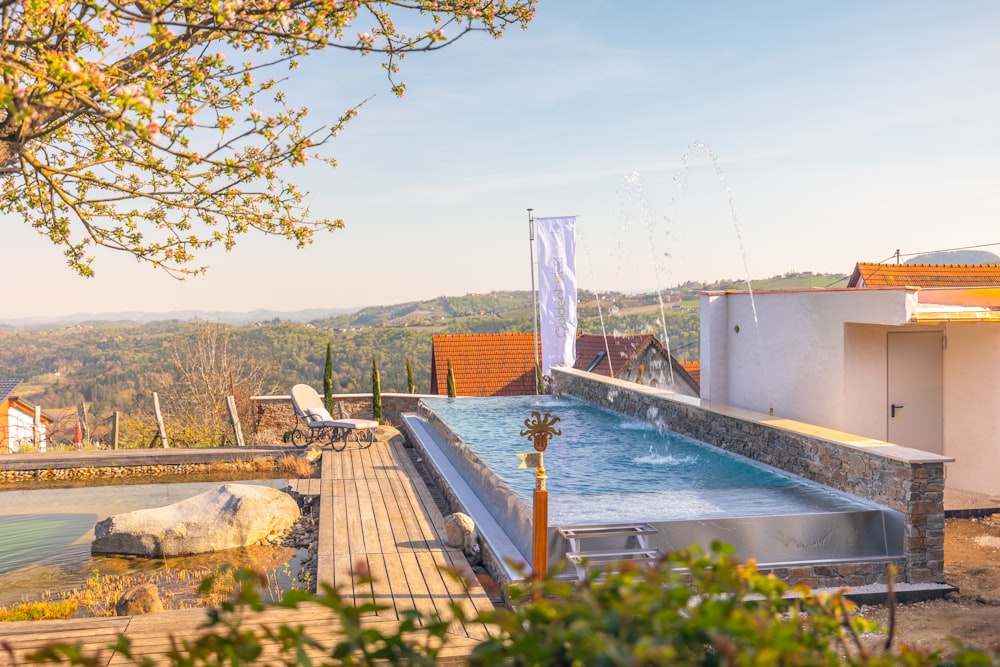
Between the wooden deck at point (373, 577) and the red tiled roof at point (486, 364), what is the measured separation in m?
11.4

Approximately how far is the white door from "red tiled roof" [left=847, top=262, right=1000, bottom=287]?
379cm

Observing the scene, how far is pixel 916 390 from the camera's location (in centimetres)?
982

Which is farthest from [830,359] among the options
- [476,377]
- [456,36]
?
[476,377]

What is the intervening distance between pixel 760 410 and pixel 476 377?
1261 centimetres

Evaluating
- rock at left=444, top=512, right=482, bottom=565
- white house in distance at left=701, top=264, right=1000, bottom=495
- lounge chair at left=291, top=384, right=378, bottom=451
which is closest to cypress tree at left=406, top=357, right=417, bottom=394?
lounge chair at left=291, top=384, right=378, bottom=451

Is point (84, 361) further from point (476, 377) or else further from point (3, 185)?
point (3, 185)

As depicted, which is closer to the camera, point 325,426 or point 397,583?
point 397,583

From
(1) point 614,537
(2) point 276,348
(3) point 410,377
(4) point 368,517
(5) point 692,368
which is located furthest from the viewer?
(2) point 276,348

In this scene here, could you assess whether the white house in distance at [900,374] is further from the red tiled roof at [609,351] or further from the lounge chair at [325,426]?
the red tiled roof at [609,351]

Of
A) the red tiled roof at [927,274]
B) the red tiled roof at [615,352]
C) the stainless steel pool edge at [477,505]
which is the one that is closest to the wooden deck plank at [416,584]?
the stainless steel pool edge at [477,505]

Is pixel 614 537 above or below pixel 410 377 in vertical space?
below

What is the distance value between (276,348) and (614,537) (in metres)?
32.4

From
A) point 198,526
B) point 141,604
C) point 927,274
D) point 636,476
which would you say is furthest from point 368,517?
point 927,274

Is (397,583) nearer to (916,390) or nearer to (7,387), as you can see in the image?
(916,390)
